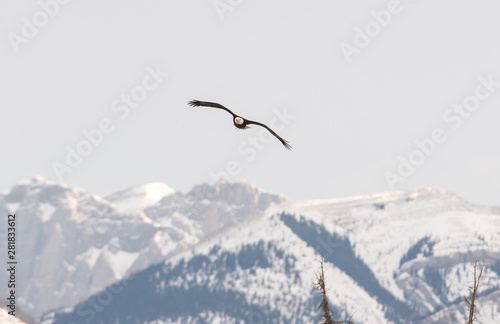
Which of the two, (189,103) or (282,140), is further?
(189,103)

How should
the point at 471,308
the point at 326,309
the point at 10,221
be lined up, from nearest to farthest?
1. the point at 471,308
2. the point at 326,309
3. the point at 10,221

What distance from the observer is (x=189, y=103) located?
57312mm

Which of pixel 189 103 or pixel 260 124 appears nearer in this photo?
pixel 260 124

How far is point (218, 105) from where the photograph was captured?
53500mm

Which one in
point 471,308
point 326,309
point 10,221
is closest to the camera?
point 471,308

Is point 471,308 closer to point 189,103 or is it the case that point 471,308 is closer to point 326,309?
point 326,309

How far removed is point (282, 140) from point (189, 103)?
7.84 meters

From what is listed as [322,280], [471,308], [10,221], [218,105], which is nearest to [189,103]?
[218,105]

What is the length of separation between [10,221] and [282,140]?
11013cm

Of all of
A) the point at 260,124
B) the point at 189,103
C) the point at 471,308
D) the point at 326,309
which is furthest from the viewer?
the point at 326,309

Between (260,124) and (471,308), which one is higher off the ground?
(260,124)

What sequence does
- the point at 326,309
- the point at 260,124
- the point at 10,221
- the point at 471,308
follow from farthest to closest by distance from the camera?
1. the point at 10,221
2. the point at 326,309
3. the point at 471,308
4. the point at 260,124

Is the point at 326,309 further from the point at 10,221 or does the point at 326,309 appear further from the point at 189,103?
the point at 10,221

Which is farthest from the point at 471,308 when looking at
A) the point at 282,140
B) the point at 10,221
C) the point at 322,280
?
the point at 10,221
